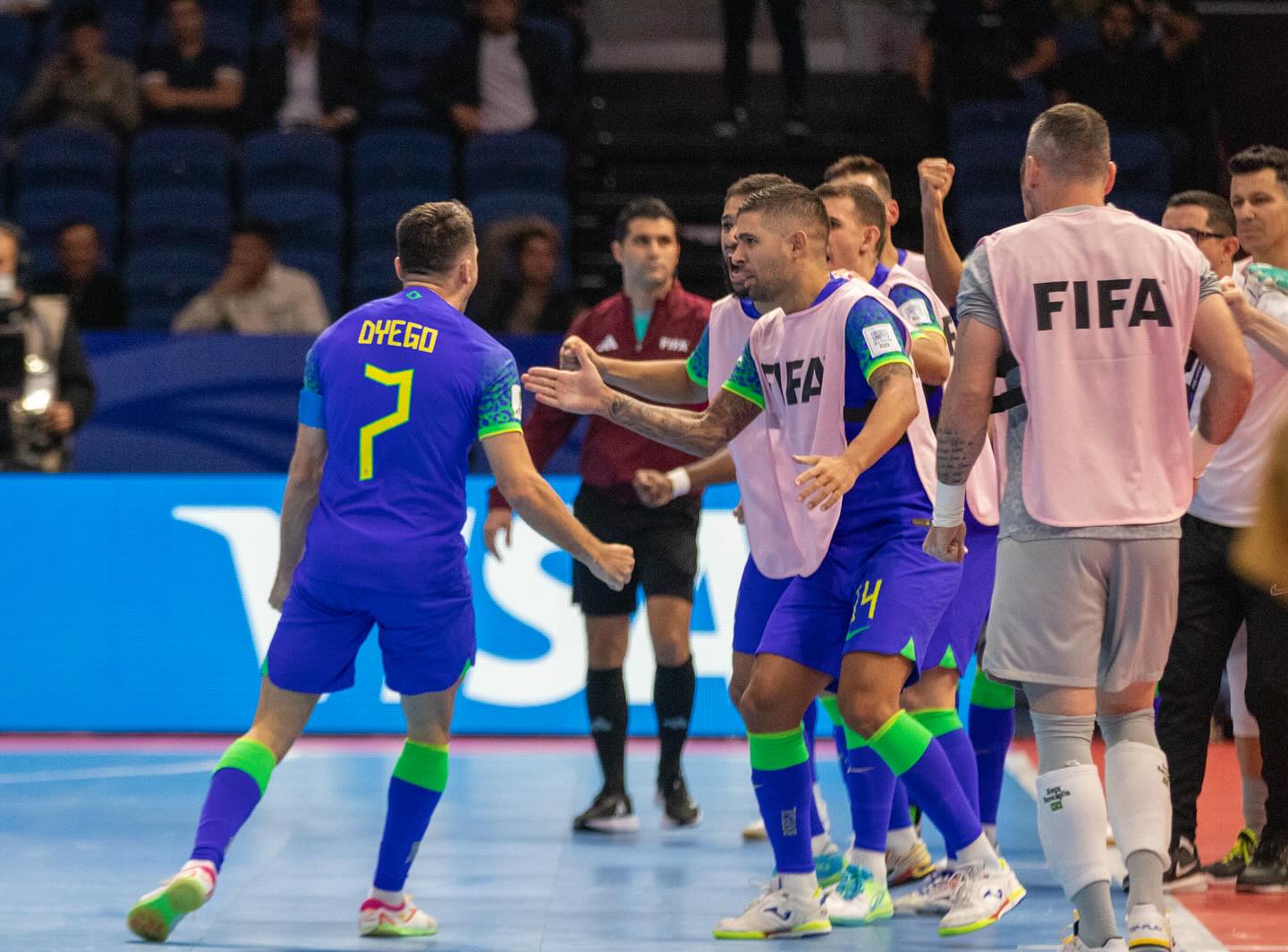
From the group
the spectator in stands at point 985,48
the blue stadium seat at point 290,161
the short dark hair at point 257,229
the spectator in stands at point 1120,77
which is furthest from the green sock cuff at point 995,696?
the spectator in stands at point 985,48

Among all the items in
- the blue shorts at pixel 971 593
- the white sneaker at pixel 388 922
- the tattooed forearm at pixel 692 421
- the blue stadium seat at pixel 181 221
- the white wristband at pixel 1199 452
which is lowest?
the white sneaker at pixel 388 922

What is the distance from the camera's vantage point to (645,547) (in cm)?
697

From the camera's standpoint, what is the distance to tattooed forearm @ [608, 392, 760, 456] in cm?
534

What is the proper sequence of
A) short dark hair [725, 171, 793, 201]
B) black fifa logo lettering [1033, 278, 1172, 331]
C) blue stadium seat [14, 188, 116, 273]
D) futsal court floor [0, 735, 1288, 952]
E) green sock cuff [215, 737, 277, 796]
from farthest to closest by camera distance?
blue stadium seat [14, 188, 116, 273] < short dark hair [725, 171, 793, 201] < futsal court floor [0, 735, 1288, 952] < green sock cuff [215, 737, 277, 796] < black fifa logo lettering [1033, 278, 1172, 331]

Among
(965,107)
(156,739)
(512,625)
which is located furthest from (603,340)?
(965,107)

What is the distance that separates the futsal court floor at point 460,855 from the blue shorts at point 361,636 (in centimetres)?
73

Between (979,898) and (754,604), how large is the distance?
1073 millimetres

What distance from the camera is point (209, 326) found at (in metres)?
10.4

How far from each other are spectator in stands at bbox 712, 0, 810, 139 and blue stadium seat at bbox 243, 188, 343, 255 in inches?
118

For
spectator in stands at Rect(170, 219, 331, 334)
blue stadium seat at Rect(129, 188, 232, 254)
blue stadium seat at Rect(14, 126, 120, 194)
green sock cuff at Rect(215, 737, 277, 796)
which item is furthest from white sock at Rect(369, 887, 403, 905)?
blue stadium seat at Rect(14, 126, 120, 194)

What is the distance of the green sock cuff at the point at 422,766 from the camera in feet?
16.4

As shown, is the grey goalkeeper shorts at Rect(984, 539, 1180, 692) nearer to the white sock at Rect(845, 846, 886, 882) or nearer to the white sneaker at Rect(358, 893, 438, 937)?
the white sock at Rect(845, 846, 886, 882)

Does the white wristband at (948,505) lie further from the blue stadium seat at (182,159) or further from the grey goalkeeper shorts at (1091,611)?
the blue stadium seat at (182,159)

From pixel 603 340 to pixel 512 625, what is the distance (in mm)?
2098
